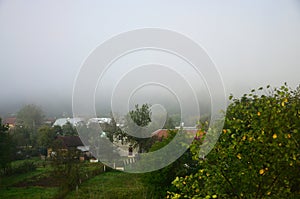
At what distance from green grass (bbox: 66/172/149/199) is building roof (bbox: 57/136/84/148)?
2.14ft

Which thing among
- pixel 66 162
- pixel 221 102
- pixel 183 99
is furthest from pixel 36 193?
pixel 221 102

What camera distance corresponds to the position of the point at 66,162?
15.3 ft

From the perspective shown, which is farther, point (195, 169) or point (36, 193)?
point (36, 193)

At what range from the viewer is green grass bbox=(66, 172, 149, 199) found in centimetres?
440

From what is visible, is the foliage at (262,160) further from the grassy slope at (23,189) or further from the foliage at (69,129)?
the grassy slope at (23,189)

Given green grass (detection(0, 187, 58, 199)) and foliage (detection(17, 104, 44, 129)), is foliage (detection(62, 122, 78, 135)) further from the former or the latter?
green grass (detection(0, 187, 58, 199))

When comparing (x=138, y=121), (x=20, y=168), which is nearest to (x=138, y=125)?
(x=138, y=121)

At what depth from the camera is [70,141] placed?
4617 mm

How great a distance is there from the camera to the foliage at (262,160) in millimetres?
1625

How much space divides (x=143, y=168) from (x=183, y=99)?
1480 mm

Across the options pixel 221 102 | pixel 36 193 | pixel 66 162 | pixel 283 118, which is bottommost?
pixel 36 193

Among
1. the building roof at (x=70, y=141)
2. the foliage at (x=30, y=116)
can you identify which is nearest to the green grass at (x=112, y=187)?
the building roof at (x=70, y=141)

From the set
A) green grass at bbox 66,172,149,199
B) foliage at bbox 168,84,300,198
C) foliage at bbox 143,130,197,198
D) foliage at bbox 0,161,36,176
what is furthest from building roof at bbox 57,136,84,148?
foliage at bbox 168,84,300,198

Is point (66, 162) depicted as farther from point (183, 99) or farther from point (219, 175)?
point (219, 175)
